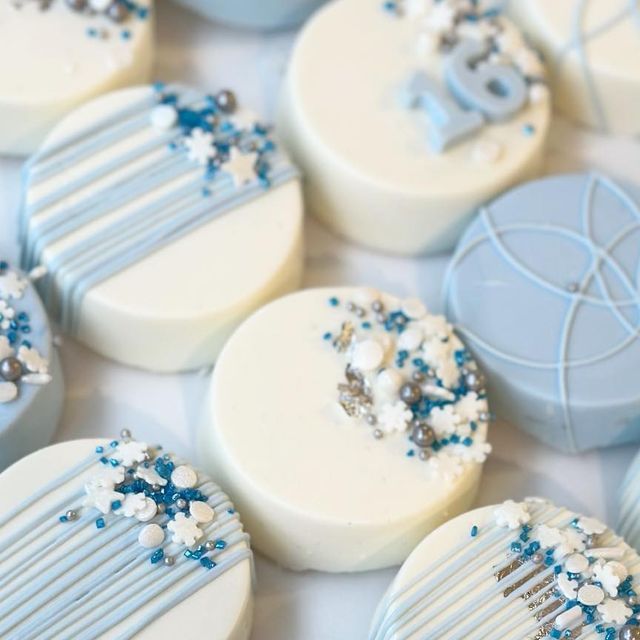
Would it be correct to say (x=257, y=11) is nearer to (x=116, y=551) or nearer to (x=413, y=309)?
(x=413, y=309)

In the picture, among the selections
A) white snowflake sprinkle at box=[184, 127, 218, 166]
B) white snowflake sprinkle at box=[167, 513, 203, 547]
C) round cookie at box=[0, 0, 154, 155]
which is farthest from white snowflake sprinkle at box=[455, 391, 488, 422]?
round cookie at box=[0, 0, 154, 155]

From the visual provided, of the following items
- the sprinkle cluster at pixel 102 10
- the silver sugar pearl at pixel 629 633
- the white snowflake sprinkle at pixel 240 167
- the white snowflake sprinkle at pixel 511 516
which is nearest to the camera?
the silver sugar pearl at pixel 629 633

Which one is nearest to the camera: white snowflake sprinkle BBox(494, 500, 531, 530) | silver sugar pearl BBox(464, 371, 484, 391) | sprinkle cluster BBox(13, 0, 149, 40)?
white snowflake sprinkle BBox(494, 500, 531, 530)

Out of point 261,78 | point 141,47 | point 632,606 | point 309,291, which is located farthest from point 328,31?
point 632,606

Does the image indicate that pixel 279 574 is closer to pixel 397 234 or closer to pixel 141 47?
pixel 397 234

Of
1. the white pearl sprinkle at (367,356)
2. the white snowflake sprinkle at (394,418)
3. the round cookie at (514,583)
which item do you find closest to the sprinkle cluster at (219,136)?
the white pearl sprinkle at (367,356)

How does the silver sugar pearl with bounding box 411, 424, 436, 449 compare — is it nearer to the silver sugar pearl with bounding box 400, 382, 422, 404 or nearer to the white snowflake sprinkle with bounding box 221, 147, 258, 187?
the silver sugar pearl with bounding box 400, 382, 422, 404

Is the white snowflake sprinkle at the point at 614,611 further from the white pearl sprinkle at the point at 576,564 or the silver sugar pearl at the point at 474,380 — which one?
the silver sugar pearl at the point at 474,380
